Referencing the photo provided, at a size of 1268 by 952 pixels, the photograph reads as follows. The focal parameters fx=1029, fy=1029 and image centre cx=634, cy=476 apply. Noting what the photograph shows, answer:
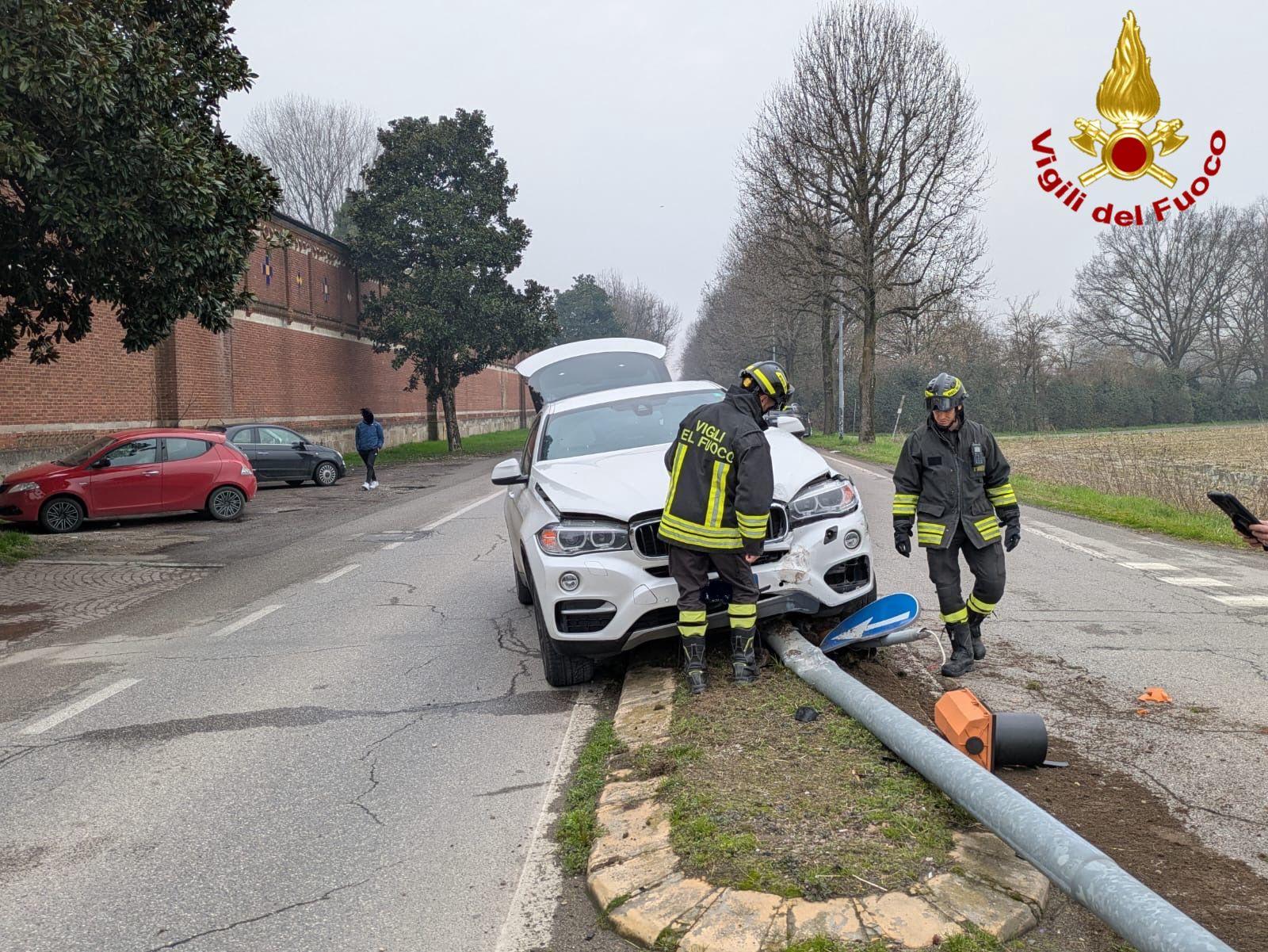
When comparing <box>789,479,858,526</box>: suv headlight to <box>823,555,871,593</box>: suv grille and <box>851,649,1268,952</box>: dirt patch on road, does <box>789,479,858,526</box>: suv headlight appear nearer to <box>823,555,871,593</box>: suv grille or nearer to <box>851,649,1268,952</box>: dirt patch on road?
<box>823,555,871,593</box>: suv grille

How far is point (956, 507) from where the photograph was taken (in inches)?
248

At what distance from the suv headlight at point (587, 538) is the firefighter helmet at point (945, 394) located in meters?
2.05

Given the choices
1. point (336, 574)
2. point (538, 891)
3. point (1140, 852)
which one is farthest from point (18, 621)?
point (1140, 852)

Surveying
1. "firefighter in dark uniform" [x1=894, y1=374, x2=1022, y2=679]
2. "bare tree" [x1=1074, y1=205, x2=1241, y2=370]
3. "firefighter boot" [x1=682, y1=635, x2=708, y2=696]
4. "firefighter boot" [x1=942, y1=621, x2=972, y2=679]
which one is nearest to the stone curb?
"firefighter boot" [x1=682, y1=635, x2=708, y2=696]

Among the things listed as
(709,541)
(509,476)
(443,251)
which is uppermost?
(443,251)

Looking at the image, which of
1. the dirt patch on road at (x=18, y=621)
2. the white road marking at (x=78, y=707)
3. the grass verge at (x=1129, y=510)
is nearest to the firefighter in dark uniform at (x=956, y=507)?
the white road marking at (x=78, y=707)

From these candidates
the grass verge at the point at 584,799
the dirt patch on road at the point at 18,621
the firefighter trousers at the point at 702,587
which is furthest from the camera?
the dirt patch on road at the point at 18,621

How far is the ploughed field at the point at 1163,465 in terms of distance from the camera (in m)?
16.3

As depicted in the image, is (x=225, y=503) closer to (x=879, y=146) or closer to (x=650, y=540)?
(x=650, y=540)

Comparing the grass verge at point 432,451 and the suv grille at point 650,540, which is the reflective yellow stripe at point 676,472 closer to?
the suv grille at point 650,540

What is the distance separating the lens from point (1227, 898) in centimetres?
323

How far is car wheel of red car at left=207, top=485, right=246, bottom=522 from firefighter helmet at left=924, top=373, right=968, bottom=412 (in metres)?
13.8

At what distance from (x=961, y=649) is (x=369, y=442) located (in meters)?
19.5

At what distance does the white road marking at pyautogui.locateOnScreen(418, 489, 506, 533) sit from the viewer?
1497cm
